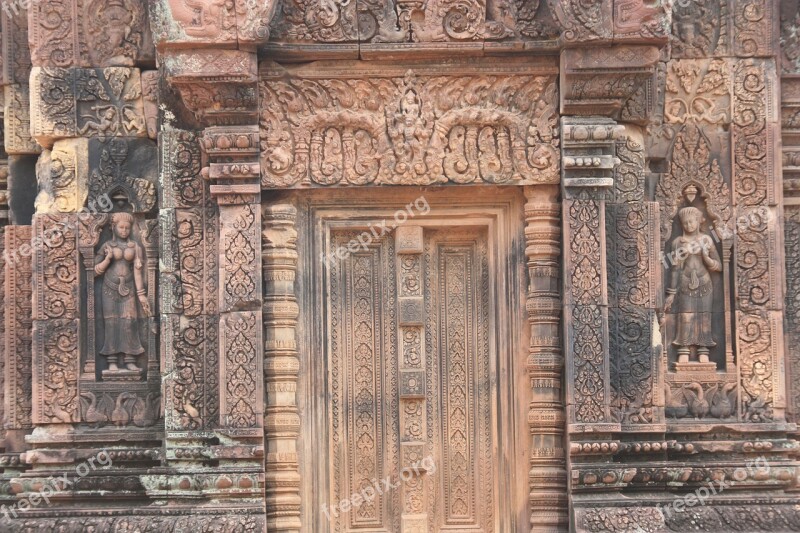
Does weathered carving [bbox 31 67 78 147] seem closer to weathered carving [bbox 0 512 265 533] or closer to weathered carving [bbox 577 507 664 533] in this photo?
weathered carving [bbox 0 512 265 533]

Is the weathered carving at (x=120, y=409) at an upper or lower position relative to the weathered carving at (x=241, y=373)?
lower

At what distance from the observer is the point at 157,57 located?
8.70 meters

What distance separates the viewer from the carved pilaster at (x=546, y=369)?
8.59 m

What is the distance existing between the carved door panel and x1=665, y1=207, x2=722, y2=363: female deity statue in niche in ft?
4.38

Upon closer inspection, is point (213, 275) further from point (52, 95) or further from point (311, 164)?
point (52, 95)

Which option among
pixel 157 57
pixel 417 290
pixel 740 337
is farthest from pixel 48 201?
pixel 740 337

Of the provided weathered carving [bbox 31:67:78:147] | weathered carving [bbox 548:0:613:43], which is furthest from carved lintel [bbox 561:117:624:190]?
weathered carving [bbox 31:67:78:147]

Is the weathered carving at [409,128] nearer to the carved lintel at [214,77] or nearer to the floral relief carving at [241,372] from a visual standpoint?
the carved lintel at [214,77]

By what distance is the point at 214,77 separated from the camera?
27.0ft

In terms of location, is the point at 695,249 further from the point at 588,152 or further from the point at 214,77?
the point at 214,77

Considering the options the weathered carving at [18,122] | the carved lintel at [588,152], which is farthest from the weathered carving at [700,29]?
the weathered carving at [18,122]

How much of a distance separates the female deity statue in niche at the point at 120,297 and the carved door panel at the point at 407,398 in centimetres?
137

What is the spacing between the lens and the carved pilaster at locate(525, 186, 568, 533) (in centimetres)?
859

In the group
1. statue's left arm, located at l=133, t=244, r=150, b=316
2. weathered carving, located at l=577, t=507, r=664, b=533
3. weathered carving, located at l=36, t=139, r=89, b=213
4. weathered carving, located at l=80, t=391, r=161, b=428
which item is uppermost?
weathered carving, located at l=36, t=139, r=89, b=213
